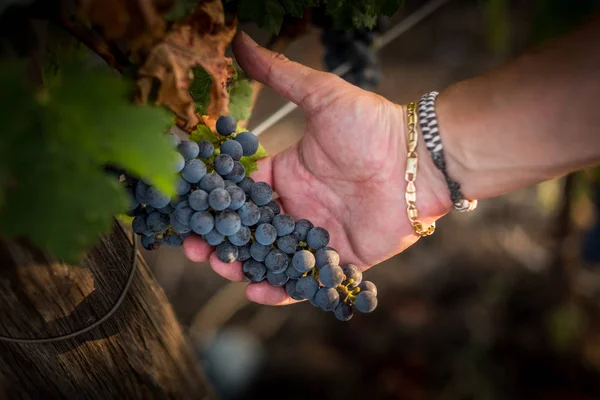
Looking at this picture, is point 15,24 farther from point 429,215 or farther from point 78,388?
point 429,215

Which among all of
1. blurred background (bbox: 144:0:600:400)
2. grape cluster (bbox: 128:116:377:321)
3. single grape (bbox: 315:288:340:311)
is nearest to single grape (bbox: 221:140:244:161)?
grape cluster (bbox: 128:116:377:321)

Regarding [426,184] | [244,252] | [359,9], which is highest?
[359,9]

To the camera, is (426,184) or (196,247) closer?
(196,247)

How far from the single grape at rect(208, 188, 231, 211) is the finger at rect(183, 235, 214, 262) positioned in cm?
16

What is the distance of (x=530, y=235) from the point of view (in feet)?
9.93

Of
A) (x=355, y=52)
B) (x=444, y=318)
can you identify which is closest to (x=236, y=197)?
(x=355, y=52)

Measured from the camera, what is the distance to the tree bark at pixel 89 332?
35.0 inches

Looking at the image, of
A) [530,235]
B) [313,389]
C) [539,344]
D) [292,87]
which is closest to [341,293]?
[292,87]

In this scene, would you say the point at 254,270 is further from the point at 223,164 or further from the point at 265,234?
the point at 223,164

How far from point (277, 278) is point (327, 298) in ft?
0.37

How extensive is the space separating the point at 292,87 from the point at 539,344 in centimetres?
211

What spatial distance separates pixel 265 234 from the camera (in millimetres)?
967

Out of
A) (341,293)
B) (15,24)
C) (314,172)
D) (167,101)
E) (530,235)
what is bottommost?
(530,235)

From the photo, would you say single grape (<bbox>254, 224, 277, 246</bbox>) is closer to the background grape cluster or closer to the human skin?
the human skin
